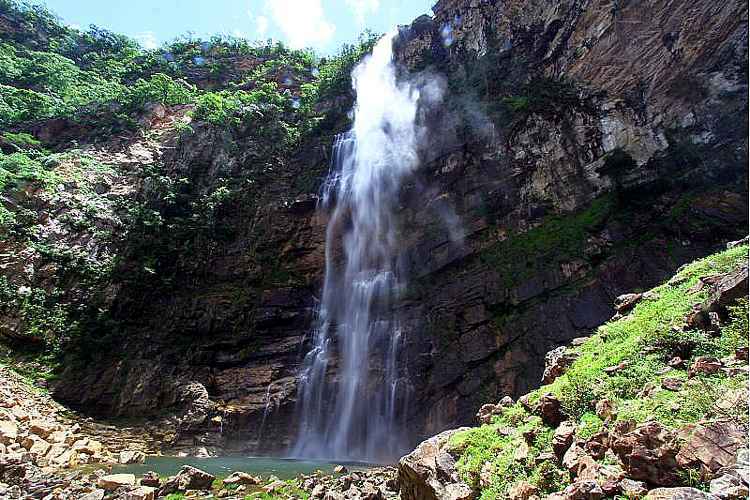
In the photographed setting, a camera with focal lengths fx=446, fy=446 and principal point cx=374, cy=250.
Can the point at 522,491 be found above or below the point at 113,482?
above

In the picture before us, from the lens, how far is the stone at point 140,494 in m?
7.84

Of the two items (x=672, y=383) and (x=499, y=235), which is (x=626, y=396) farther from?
(x=499, y=235)

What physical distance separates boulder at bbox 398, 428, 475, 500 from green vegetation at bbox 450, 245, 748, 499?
0.53 ft

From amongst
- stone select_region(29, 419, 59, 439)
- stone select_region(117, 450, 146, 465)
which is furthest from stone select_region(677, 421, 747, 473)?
stone select_region(29, 419, 59, 439)

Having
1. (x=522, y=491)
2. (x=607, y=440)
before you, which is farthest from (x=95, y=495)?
(x=607, y=440)

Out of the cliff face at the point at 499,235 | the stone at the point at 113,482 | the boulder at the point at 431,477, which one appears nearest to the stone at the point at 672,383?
the boulder at the point at 431,477

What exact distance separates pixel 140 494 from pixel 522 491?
275 inches

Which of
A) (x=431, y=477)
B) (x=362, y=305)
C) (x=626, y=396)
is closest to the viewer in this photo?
(x=626, y=396)

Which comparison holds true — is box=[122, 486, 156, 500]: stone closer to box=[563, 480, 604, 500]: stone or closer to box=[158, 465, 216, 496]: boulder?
box=[158, 465, 216, 496]: boulder

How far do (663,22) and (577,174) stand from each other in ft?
23.7

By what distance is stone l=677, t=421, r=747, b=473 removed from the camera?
308cm

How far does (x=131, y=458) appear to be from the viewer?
13.5 meters

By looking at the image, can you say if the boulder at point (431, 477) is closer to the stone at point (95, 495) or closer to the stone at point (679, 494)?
the stone at point (679, 494)

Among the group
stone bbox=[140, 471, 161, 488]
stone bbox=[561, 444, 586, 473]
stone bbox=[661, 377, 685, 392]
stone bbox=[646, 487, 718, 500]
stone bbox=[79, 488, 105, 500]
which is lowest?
stone bbox=[79, 488, 105, 500]
